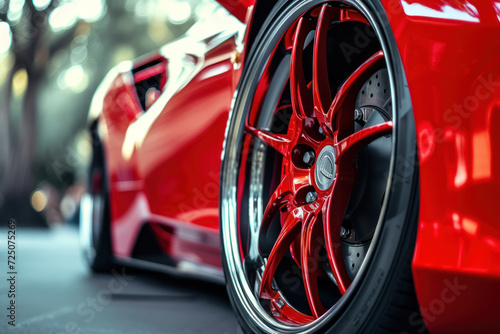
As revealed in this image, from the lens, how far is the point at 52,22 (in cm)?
1089

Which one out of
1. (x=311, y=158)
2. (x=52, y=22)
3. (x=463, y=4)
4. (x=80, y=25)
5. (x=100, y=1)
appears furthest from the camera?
(x=100, y=1)

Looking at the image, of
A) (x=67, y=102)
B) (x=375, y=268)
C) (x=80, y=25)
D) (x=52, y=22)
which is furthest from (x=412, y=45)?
(x=67, y=102)

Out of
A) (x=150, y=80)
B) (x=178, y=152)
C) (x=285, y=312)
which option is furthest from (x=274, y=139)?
(x=150, y=80)

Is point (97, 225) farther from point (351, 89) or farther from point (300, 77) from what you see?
point (351, 89)

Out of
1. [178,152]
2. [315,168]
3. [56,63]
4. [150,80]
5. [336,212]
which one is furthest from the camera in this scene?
[56,63]

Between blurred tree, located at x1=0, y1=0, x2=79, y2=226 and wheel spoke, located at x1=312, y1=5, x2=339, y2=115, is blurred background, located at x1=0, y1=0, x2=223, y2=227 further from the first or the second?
wheel spoke, located at x1=312, y1=5, x2=339, y2=115

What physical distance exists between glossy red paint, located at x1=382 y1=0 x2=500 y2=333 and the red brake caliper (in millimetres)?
188

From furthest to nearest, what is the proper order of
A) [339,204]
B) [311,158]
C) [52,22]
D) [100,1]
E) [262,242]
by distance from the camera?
[100,1]
[52,22]
[262,242]
[311,158]
[339,204]

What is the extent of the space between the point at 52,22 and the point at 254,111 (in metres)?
9.96

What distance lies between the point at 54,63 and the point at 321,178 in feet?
38.6

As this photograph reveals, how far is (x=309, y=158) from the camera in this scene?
170 centimetres

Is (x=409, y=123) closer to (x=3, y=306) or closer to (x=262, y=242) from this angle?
(x=262, y=242)

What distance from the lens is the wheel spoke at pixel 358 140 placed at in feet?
4.27

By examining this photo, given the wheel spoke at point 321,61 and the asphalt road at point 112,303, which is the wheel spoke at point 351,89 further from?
the asphalt road at point 112,303
